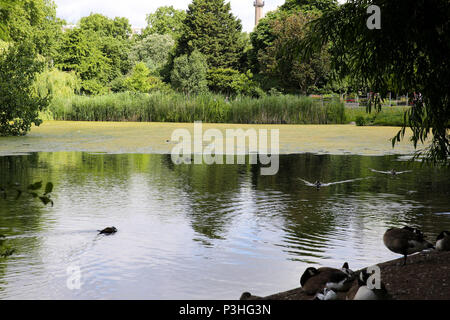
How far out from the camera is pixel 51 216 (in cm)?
867

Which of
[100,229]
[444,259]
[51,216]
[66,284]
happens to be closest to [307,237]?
[444,259]

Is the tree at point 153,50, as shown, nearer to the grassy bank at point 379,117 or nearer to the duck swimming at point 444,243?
the grassy bank at point 379,117

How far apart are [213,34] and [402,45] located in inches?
2537

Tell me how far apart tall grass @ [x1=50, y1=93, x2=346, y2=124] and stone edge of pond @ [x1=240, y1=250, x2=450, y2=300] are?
101 ft

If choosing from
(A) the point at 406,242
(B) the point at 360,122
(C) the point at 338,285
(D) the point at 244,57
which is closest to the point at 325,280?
(C) the point at 338,285

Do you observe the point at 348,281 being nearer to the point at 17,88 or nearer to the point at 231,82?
the point at 17,88

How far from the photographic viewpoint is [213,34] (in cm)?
6894

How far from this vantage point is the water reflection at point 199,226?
Answer: 221 inches

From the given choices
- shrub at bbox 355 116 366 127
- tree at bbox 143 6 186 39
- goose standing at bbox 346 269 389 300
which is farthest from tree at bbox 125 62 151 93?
goose standing at bbox 346 269 389 300

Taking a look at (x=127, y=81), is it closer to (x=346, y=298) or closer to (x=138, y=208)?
(x=138, y=208)

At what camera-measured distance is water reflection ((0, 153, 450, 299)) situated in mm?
5602

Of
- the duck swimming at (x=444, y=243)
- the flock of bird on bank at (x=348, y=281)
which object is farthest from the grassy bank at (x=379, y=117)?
the flock of bird on bank at (x=348, y=281)

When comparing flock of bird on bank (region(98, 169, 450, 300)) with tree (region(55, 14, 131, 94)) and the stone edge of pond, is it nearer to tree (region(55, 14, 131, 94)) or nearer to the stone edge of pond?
the stone edge of pond

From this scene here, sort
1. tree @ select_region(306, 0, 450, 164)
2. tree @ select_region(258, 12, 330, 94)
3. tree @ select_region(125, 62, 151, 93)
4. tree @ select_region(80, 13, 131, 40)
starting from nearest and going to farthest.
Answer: tree @ select_region(306, 0, 450, 164)
tree @ select_region(258, 12, 330, 94)
tree @ select_region(125, 62, 151, 93)
tree @ select_region(80, 13, 131, 40)
